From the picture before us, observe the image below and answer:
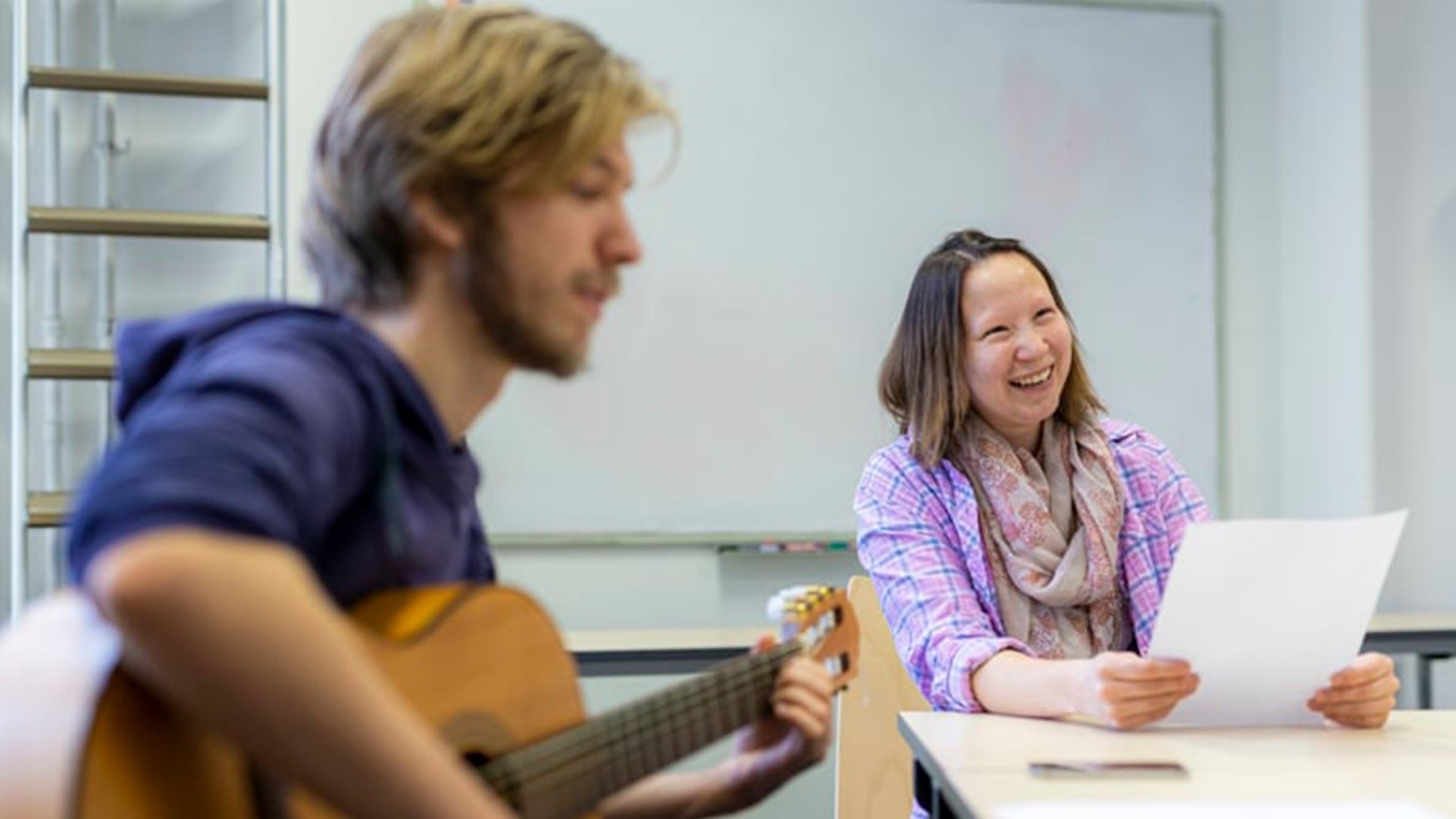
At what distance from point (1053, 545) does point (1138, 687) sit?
1.29ft

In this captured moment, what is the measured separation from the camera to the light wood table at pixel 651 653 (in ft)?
8.80

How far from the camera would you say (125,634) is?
653mm

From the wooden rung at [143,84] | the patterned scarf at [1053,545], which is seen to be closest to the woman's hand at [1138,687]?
the patterned scarf at [1053,545]

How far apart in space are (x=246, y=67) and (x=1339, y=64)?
2.61 metres

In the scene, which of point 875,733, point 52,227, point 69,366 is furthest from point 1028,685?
point 52,227

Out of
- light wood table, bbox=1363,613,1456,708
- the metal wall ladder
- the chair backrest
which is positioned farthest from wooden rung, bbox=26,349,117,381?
light wood table, bbox=1363,613,1456,708

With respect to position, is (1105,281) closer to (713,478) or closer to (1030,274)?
(713,478)

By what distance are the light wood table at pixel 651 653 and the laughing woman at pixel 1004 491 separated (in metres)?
0.93

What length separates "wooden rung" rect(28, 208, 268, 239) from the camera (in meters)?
2.61

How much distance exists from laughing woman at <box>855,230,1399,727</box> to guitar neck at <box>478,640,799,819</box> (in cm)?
55

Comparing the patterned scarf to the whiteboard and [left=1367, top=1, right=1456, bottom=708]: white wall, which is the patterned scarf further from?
[left=1367, top=1, right=1456, bottom=708]: white wall

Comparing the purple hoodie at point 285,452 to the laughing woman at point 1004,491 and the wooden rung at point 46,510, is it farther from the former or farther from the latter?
the wooden rung at point 46,510

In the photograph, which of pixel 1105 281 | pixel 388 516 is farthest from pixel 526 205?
pixel 1105 281

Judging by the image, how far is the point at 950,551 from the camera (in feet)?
5.83
